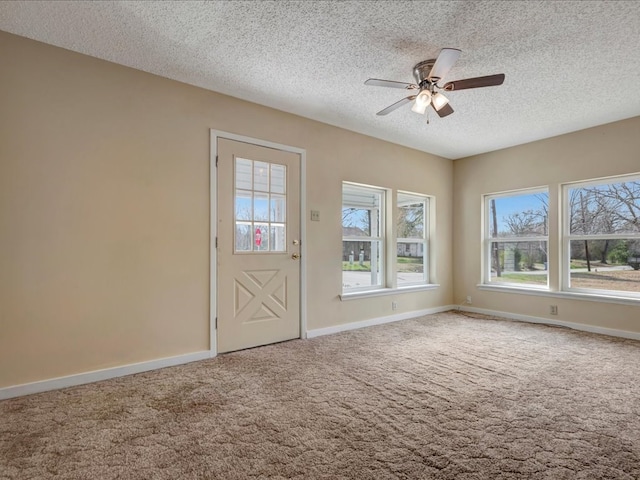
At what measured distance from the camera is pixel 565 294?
4.32 m

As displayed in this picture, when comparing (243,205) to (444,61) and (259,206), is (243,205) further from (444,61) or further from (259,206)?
(444,61)

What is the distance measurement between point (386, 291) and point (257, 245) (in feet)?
A: 6.77

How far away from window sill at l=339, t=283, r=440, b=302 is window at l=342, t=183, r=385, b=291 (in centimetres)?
16

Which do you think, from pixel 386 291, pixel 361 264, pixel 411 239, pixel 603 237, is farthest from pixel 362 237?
pixel 603 237

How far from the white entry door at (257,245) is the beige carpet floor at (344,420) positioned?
0.38 m

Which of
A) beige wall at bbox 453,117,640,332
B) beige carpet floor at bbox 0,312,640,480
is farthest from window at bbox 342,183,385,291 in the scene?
beige wall at bbox 453,117,640,332

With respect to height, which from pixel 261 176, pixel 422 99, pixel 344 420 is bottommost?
pixel 344 420

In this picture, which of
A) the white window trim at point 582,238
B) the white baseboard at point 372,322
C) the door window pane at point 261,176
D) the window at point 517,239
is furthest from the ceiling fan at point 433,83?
the window at point 517,239

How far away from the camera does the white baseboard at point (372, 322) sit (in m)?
3.92

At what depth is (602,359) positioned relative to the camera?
310 centimetres

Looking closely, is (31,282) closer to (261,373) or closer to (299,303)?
(261,373)

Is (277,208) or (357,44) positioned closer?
(357,44)

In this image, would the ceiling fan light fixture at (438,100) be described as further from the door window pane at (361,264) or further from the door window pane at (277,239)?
the door window pane at (361,264)

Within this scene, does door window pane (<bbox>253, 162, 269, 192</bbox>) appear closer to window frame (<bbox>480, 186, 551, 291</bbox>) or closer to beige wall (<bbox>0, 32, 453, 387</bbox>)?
beige wall (<bbox>0, 32, 453, 387</bbox>)
